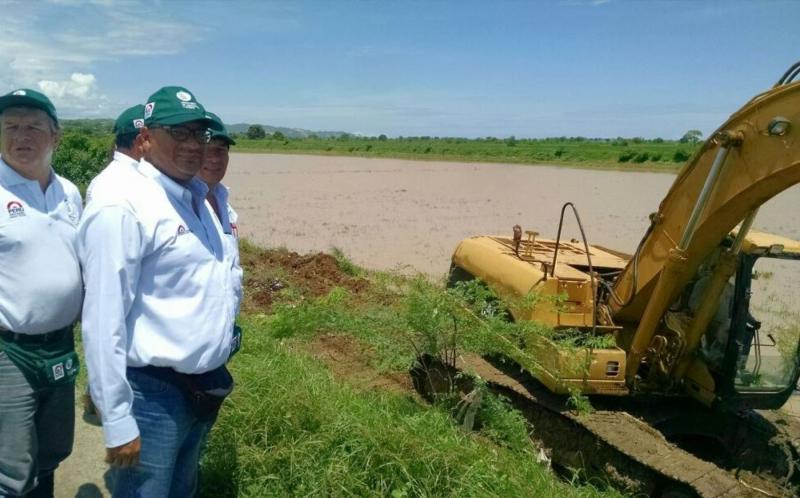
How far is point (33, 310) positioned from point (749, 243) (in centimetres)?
437

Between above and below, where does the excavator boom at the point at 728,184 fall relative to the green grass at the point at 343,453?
above

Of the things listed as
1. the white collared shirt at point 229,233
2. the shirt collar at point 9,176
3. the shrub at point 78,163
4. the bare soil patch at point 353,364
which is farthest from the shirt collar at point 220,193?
the shrub at point 78,163

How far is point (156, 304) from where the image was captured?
7.93 ft

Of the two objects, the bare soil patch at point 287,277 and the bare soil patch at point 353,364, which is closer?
the bare soil patch at point 353,364

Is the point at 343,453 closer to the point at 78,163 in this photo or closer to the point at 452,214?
the point at 452,214

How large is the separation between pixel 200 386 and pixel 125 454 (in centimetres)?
38

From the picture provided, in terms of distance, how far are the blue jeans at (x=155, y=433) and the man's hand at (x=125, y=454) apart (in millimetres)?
127

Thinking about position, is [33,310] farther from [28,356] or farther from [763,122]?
[763,122]

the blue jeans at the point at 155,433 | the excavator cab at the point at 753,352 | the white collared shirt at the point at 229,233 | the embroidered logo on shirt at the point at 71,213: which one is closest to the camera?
the blue jeans at the point at 155,433

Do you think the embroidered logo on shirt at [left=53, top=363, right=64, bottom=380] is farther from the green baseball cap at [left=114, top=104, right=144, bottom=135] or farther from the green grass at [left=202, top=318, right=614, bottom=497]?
the green baseball cap at [left=114, top=104, right=144, bottom=135]

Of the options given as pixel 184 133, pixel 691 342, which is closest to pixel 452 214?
pixel 691 342

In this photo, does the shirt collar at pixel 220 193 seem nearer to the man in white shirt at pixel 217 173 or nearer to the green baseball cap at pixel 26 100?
the man in white shirt at pixel 217 173

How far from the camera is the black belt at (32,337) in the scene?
113 inches

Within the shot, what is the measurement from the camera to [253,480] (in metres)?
3.62
